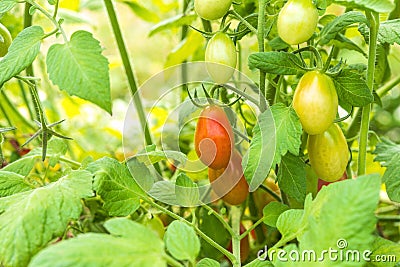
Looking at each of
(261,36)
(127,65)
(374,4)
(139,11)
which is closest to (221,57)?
(261,36)

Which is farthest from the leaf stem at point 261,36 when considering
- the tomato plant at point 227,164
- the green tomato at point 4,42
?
the green tomato at point 4,42

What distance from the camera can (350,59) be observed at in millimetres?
814

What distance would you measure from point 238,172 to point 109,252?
0.27m

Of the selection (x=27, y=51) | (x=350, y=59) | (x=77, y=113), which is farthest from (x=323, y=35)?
(x=77, y=113)

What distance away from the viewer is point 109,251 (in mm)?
308

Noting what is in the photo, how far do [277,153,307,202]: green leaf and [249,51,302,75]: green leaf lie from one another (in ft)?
0.25

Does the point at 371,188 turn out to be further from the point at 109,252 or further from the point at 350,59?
the point at 350,59

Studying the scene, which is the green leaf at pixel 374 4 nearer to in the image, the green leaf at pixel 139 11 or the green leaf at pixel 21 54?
the green leaf at pixel 21 54

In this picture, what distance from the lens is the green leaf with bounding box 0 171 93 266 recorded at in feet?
1.24

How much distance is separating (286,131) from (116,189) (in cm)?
14

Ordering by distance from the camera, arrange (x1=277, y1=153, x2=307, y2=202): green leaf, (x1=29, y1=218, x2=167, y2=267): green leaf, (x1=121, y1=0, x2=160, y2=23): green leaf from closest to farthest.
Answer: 1. (x1=29, y1=218, x2=167, y2=267): green leaf
2. (x1=277, y1=153, x2=307, y2=202): green leaf
3. (x1=121, y1=0, x2=160, y2=23): green leaf

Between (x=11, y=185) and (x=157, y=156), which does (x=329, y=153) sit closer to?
(x=157, y=156)

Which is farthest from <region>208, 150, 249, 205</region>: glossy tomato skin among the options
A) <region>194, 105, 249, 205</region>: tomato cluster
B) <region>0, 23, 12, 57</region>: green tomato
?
<region>0, 23, 12, 57</region>: green tomato

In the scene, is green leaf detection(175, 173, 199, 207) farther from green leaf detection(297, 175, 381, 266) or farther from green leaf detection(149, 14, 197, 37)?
green leaf detection(149, 14, 197, 37)
